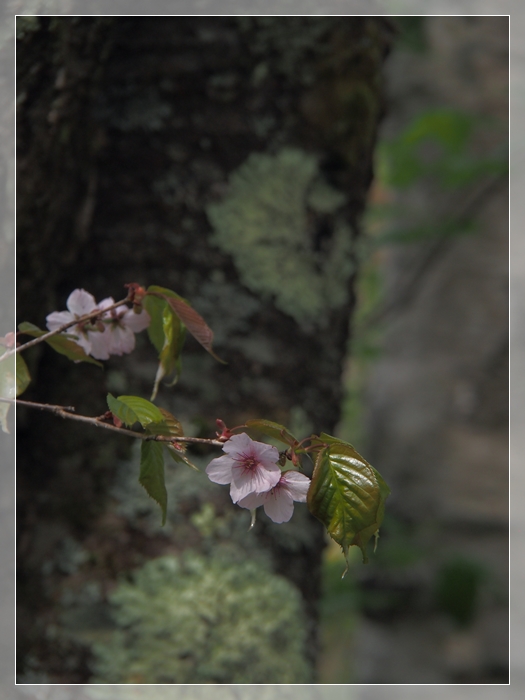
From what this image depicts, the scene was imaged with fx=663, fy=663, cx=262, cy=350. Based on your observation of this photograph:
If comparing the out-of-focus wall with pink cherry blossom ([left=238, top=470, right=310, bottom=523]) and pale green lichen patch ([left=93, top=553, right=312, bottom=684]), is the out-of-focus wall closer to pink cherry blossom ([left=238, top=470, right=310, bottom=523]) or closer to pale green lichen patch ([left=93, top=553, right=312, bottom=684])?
pale green lichen patch ([left=93, top=553, right=312, bottom=684])

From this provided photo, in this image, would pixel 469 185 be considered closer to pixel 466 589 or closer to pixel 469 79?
pixel 469 79

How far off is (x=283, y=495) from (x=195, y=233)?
550 millimetres

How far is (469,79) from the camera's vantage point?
2.14 m

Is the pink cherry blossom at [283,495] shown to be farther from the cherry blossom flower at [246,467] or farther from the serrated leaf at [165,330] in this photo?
the serrated leaf at [165,330]

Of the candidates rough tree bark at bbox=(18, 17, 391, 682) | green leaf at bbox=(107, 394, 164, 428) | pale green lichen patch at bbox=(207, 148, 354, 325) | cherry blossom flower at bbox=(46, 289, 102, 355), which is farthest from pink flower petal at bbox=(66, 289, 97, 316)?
pale green lichen patch at bbox=(207, 148, 354, 325)

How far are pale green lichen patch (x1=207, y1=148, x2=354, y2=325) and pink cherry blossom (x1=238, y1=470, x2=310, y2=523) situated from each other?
54 cm

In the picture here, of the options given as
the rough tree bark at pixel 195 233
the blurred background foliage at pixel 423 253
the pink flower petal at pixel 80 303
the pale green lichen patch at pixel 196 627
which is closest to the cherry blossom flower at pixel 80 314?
the pink flower petal at pixel 80 303

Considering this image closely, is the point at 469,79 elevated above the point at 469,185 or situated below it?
above

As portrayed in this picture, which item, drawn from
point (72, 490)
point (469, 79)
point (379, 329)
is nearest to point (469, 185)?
point (469, 79)

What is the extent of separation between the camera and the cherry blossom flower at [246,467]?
1.13 feet

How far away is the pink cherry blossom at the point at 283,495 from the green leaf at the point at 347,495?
0.02m

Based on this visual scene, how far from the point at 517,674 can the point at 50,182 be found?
1740mm

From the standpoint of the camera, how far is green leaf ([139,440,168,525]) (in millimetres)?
365

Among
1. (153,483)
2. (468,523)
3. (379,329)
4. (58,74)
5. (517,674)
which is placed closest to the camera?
(153,483)
